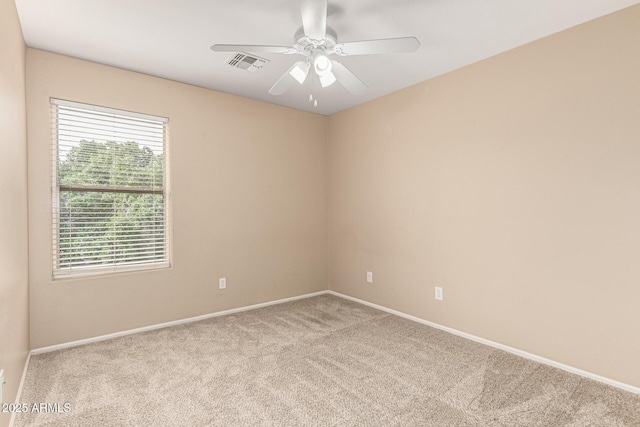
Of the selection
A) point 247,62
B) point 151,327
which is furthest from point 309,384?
point 247,62

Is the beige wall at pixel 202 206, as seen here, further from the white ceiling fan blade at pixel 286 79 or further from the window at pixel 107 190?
the white ceiling fan blade at pixel 286 79

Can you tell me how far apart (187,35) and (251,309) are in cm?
280

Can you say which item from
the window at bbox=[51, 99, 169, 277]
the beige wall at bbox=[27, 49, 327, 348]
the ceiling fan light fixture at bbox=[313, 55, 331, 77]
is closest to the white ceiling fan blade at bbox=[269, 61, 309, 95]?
the ceiling fan light fixture at bbox=[313, 55, 331, 77]

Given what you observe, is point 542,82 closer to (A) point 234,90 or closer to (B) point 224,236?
(A) point 234,90

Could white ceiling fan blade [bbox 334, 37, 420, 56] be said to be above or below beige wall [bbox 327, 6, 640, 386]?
above

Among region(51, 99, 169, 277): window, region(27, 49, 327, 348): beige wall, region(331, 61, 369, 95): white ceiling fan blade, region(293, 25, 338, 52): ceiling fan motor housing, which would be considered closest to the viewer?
region(293, 25, 338, 52): ceiling fan motor housing

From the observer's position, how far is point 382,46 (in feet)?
6.46

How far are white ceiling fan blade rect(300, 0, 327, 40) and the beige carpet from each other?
7.24 feet

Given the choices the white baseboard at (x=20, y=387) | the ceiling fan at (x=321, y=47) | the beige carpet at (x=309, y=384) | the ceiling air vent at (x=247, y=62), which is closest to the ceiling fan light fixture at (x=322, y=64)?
the ceiling fan at (x=321, y=47)

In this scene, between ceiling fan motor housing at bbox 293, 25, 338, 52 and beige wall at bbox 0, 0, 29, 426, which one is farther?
ceiling fan motor housing at bbox 293, 25, 338, 52

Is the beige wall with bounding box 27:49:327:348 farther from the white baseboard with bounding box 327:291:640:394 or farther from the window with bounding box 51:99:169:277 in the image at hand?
the white baseboard with bounding box 327:291:640:394

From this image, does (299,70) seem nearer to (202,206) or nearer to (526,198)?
(202,206)

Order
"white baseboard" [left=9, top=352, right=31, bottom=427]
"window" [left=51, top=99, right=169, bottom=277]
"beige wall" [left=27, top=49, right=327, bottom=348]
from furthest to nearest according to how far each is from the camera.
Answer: "window" [left=51, top=99, right=169, bottom=277]
"beige wall" [left=27, top=49, right=327, bottom=348]
"white baseboard" [left=9, top=352, right=31, bottom=427]

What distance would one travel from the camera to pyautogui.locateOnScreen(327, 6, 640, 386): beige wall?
87.4 inches
